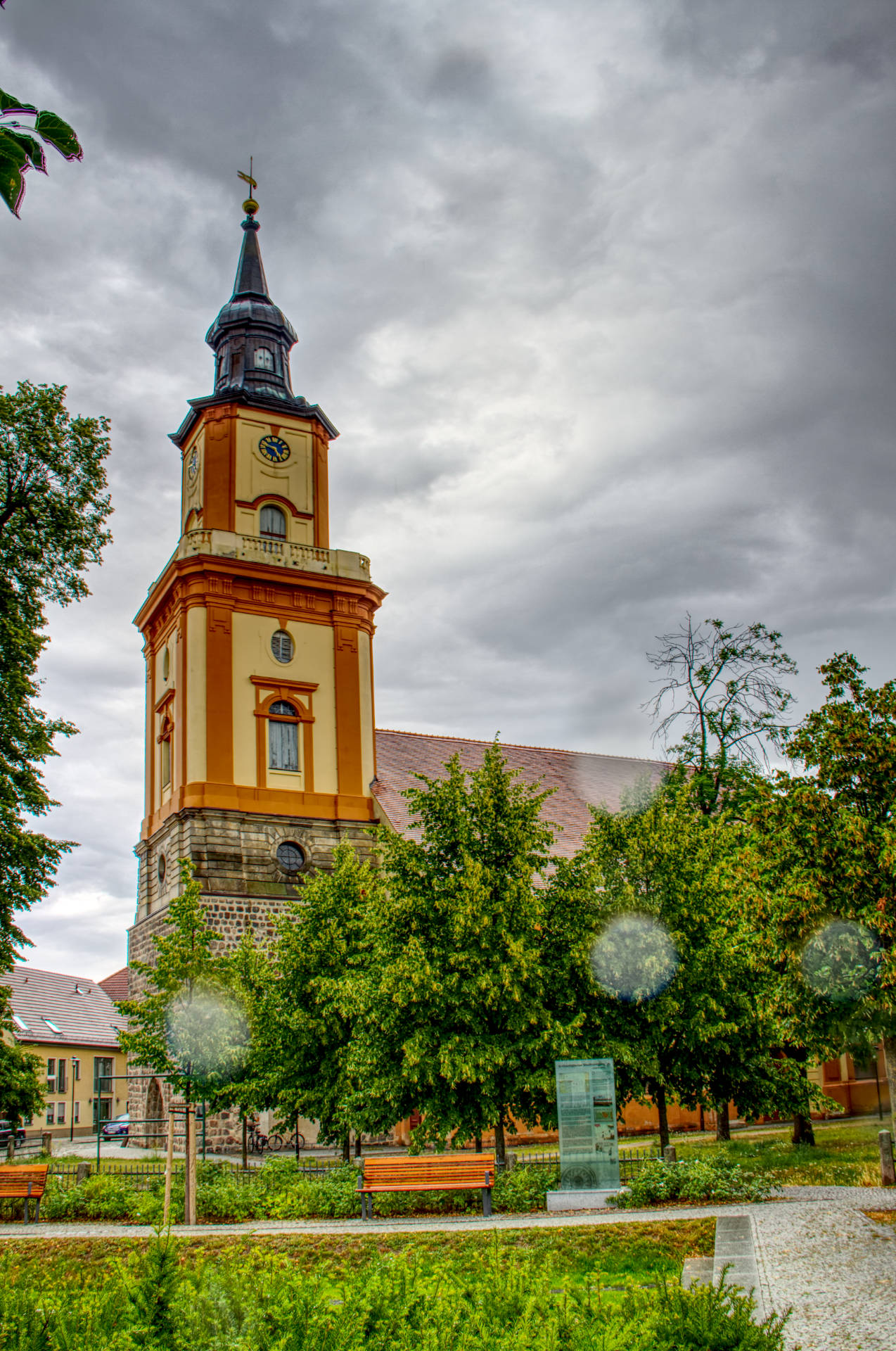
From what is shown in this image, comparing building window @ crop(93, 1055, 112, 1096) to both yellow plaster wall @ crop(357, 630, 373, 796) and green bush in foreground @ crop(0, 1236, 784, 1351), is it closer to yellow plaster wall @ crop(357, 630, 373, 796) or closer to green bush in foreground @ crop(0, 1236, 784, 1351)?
yellow plaster wall @ crop(357, 630, 373, 796)

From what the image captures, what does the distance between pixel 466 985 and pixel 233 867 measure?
47.3ft

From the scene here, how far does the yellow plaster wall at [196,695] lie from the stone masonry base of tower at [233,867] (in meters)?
1.33

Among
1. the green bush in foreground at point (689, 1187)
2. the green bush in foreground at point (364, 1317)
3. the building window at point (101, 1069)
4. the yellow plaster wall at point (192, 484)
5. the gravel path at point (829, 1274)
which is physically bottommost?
the building window at point (101, 1069)

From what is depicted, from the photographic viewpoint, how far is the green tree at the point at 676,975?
54.0 ft

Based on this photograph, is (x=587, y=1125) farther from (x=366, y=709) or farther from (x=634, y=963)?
(x=366, y=709)

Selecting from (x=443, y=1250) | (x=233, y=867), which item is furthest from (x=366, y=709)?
(x=443, y=1250)

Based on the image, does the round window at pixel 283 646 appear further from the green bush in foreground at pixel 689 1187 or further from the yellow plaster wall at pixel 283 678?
the green bush in foreground at pixel 689 1187

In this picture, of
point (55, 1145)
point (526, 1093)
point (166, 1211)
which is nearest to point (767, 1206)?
point (526, 1093)

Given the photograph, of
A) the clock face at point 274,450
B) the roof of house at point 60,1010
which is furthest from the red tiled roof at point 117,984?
the clock face at point 274,450

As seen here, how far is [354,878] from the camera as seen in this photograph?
808 inches

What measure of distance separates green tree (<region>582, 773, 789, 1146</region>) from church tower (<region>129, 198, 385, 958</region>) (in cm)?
1354

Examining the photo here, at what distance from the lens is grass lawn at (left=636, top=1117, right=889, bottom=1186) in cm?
1473

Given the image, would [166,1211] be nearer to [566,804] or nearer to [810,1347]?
[810,1347]

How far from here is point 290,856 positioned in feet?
97.5
